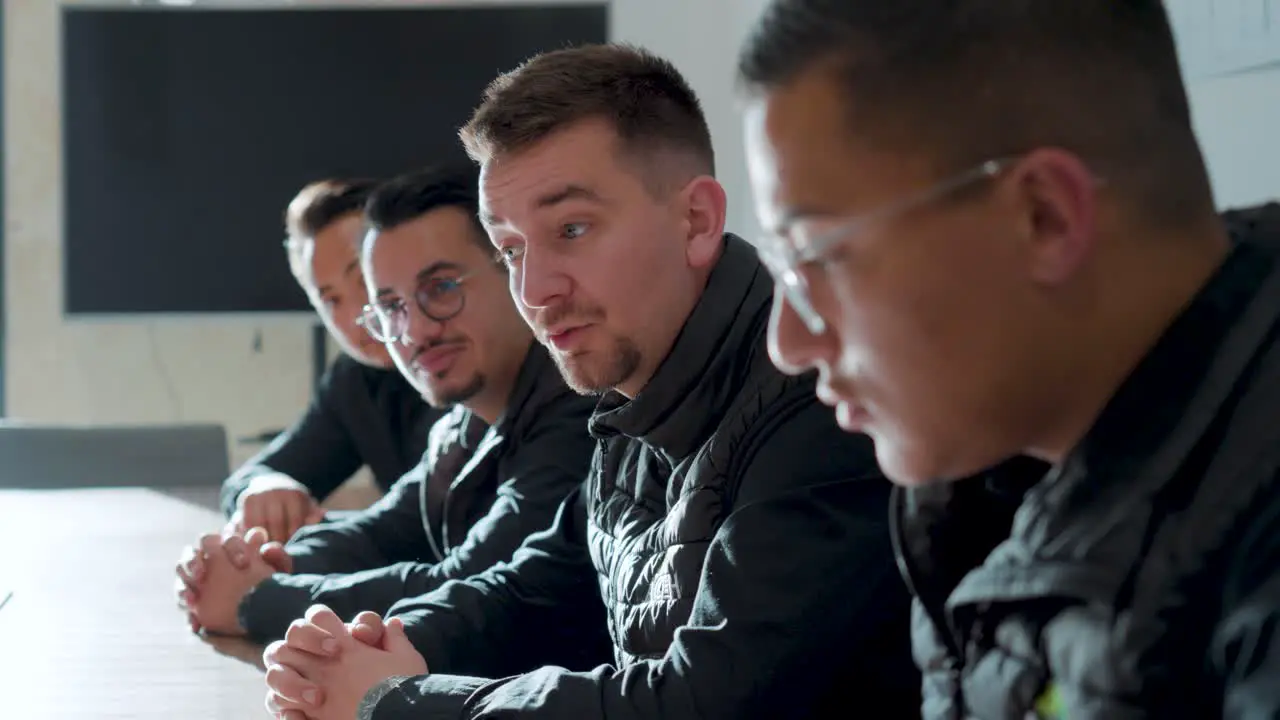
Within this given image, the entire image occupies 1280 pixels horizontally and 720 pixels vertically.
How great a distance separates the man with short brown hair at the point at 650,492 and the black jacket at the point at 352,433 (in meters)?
1.18

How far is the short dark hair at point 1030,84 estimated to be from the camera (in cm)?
76

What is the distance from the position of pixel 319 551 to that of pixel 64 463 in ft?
4.95

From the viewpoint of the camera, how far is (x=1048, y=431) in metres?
0.81

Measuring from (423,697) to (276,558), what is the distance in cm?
79

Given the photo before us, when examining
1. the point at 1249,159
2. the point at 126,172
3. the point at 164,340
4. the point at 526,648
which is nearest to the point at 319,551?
the point at 526,648

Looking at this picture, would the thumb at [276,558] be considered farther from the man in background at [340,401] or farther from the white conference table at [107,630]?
the man in background at [340,401]

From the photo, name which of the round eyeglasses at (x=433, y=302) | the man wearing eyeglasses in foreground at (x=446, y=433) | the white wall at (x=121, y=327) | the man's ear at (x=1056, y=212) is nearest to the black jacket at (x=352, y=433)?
the man wearing eyeglasses in foreground at (x=446, y=433)

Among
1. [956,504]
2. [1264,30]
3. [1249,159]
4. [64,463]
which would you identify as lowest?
[64,463]

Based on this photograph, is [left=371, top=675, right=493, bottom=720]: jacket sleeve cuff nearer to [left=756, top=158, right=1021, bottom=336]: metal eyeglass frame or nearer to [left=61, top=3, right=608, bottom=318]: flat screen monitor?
[left=756, top=158, right=1021, bottom=336]: metal eyeglass frame

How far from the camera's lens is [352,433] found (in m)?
3.00

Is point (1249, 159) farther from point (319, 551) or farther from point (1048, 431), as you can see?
point (319, 551)

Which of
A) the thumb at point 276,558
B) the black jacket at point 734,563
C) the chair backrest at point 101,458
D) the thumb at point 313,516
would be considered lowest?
the chair backrest at point 101,458

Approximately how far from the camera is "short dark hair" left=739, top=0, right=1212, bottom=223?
0.76 metres

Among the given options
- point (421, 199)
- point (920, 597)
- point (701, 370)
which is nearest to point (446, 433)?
point (421, 199)
